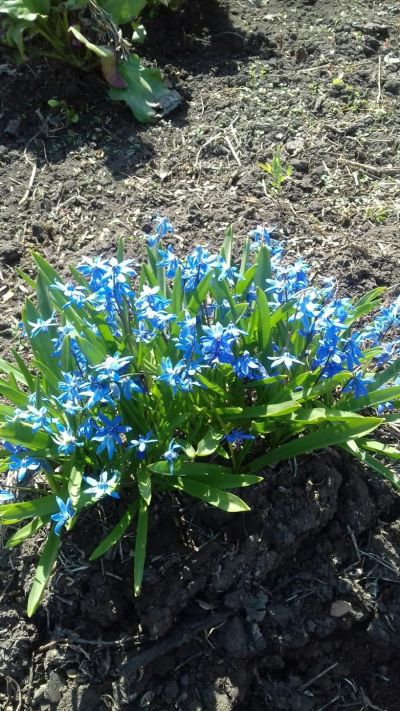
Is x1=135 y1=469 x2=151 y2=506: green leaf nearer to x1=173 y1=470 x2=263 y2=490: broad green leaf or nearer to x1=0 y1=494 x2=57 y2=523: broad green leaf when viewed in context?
x1=173 y1=470 x2=263 y2=490: broad green leaf

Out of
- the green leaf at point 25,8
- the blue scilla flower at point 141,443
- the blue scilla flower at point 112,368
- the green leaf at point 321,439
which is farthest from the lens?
the green leaf at point 25,8

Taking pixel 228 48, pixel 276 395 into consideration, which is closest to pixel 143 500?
pixel 276 395

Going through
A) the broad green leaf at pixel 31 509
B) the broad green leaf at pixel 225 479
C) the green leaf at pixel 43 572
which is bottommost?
the green leaf at pixel 43 572

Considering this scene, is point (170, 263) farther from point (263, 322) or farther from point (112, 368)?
point (112, 368)

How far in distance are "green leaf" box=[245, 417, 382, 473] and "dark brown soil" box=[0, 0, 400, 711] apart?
140mm

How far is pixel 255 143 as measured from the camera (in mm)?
4656

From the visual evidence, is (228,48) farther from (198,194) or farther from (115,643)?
(115,643)

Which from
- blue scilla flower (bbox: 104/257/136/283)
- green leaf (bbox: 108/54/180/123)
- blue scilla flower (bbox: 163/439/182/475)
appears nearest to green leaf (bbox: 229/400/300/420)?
blue scilla flower (bbox: 163/439/182/475)

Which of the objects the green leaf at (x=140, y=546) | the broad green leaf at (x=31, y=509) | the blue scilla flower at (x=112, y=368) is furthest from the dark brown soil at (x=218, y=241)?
the blue scilla flower at (x=112, y=368)

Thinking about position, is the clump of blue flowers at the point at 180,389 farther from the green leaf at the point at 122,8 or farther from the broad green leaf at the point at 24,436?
the green leaf at the point at 122,8

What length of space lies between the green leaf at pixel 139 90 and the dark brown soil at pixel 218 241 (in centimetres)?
9

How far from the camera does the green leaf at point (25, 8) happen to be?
4637 mm

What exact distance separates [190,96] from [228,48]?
60 centimetres

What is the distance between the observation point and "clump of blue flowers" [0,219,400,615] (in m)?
2.45
